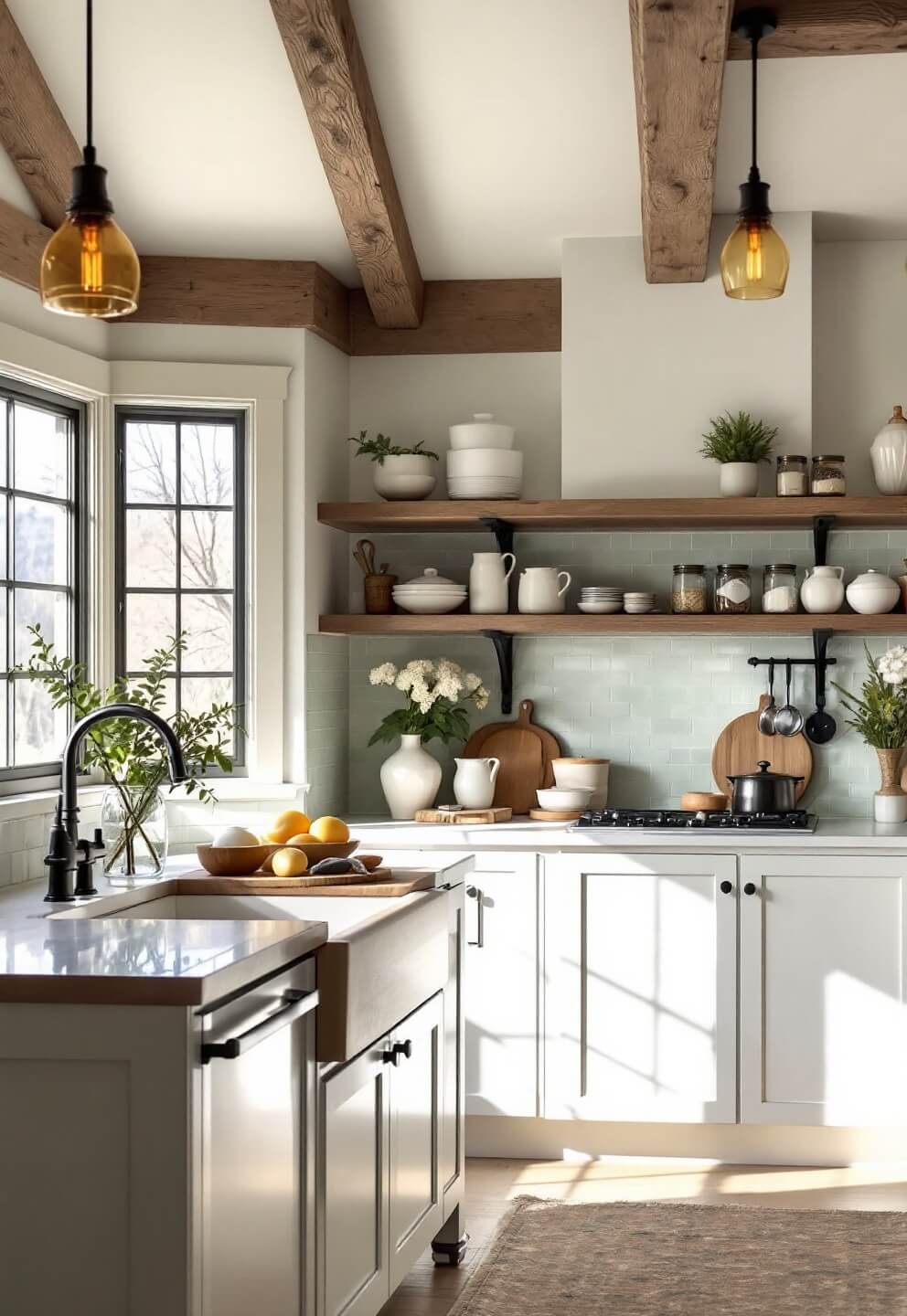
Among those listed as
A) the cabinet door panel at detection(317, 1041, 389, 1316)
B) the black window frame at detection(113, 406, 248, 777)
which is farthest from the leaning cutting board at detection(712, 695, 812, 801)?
the cabinet door panel at detection(317, 1041, 389, 1316)

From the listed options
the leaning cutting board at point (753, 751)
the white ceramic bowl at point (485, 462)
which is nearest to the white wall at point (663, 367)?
the white ceramic bowl at point (485, 462)

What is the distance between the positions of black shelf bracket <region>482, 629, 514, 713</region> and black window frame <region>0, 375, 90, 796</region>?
137cm

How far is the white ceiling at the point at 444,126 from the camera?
4.13m

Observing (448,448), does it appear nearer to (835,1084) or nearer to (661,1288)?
(835,1084)

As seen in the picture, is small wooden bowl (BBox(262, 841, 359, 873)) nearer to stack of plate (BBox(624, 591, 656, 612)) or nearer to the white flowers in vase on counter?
the white flowers in vase on counter

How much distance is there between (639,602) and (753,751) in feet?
2.28

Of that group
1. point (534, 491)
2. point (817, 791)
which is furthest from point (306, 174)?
point (817, 791)

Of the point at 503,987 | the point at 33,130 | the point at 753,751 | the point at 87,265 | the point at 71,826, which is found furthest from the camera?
the point at 753,751

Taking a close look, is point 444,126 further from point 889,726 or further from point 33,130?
point 889,726

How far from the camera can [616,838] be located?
471 cm

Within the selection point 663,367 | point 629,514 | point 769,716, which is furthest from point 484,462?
point 769,716

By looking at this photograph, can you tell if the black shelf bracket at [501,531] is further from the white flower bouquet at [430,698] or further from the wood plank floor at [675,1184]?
the wood plank floor at [675,1184]

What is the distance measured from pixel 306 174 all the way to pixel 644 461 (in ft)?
4.61

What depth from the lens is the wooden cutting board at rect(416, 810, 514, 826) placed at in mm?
Result: 4969
